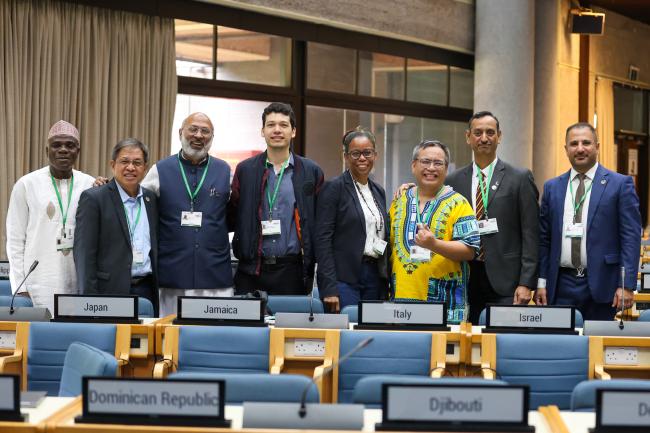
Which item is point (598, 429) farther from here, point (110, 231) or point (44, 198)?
point (44, 198)

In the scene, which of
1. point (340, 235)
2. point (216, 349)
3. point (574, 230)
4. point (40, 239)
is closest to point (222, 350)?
point (216, 349)

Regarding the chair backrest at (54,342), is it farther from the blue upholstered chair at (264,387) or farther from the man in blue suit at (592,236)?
the man in blue suit at (592,236)

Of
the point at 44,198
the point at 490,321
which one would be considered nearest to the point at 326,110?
the point at 44,198

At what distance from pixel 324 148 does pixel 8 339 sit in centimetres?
782

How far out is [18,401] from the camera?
2846 mm

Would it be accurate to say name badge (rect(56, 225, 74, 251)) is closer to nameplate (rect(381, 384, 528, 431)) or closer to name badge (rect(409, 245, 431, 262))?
name badge (rect(409, 245, 431, 262))

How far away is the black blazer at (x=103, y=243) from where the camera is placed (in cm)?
532

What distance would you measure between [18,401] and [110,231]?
2.58 meters

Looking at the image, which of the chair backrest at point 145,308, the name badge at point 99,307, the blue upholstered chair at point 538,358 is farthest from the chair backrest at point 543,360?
the chair backrest at point 145,308

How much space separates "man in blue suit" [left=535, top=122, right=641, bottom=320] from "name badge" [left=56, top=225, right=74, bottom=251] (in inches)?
101

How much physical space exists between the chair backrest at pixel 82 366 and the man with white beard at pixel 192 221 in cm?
185

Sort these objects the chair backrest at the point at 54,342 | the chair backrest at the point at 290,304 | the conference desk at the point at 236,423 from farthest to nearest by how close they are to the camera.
Result: 1. the chair backrest at the point at 290,304
2. the chair backrest at the point at 54,342
3. the conference desk at the point at 236,423

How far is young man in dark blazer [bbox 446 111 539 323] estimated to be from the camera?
18.5ft

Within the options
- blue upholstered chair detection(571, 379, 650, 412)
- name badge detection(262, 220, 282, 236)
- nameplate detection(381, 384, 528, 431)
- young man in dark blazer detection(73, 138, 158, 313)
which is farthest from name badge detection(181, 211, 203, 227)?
nameplate detection(381, 384, 528, 431)
